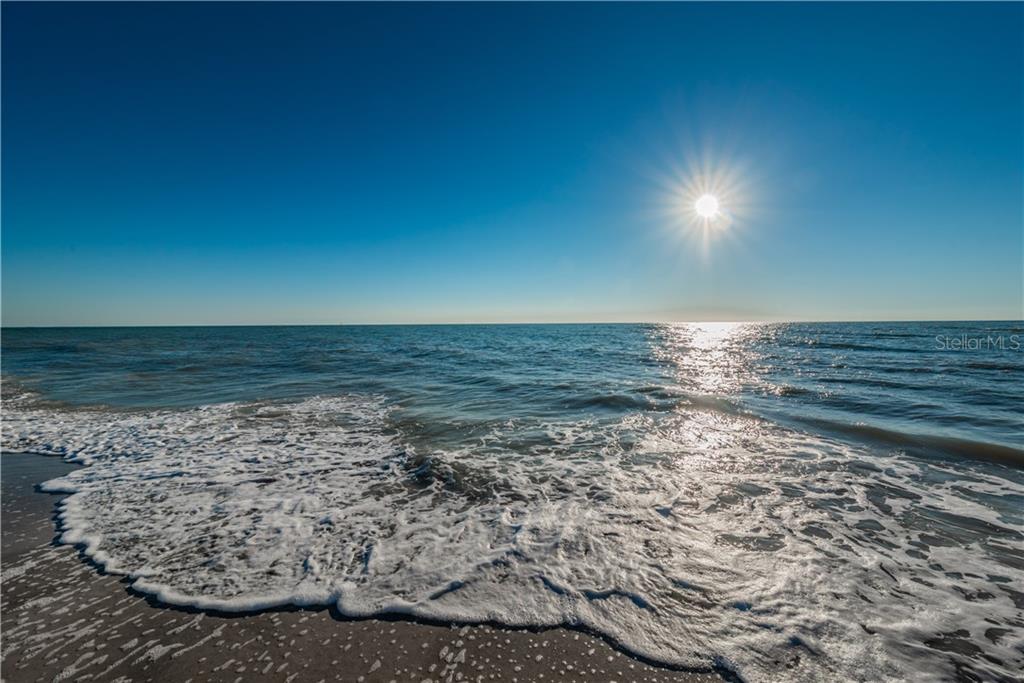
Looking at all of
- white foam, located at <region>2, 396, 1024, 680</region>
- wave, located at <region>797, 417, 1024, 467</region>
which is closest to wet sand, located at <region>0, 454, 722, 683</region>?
white foam, located at <region>2, 396, 1024, 680</region>

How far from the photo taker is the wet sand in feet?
9.23

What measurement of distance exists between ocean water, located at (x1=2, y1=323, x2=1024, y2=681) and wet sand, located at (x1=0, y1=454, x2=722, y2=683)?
0.18 metres

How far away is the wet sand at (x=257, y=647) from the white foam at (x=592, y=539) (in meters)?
0.17

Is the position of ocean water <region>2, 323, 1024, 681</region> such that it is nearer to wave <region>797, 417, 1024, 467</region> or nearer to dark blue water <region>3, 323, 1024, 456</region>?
wave <region>797, 417, 1024, 467</region>

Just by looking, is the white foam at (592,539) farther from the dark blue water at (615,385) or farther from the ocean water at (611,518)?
the dark blue water at (615,385)

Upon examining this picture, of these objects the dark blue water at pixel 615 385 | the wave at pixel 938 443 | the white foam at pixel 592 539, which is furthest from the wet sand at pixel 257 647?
the wave at pixel 938 443

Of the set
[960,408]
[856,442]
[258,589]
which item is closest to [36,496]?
[258,589]

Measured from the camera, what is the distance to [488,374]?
19422 mm

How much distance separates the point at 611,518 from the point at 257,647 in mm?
3946

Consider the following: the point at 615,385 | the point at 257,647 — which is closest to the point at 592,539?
the point at 257,647

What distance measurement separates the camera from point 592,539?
183 inches

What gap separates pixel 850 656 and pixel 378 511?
506cm

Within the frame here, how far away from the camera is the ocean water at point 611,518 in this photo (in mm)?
3352

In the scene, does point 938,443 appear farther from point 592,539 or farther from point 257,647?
point 257,647
